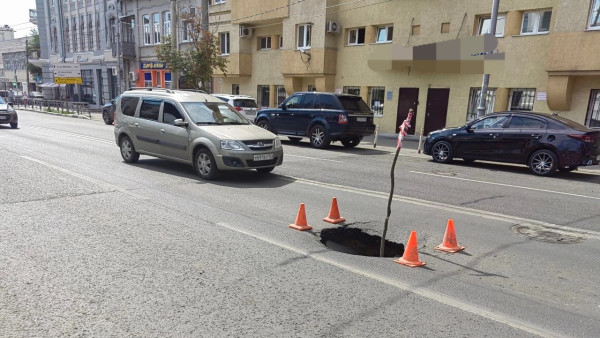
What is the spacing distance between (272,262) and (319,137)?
11266 millimetres

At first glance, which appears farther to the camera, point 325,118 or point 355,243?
point 325,118

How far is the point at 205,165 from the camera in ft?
29.1

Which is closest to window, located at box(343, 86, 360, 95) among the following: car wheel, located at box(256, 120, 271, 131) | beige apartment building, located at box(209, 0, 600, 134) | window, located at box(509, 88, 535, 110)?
beige apartment building, located at box(209, 0, 600, 134)

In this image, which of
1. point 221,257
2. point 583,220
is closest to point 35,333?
point 221,257

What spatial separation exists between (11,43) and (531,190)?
82557 millimetres

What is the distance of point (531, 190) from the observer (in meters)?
9.17

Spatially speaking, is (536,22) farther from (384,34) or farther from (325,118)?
(325,118)

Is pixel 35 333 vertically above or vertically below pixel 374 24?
below

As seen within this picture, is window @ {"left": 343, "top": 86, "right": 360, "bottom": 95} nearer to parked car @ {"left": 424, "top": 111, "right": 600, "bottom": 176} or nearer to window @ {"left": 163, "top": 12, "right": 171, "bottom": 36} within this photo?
parked car @ {"left": 424, "top": 111, "right": 600, "bottom": 176}

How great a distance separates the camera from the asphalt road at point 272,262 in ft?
11.1

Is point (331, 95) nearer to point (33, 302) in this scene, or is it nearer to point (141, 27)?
point (33, 302)

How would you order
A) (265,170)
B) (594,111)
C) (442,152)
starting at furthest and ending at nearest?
(594,111), (442,152), (265,170)

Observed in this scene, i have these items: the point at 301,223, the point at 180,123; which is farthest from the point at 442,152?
the point at 301,223

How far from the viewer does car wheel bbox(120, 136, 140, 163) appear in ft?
34.4
